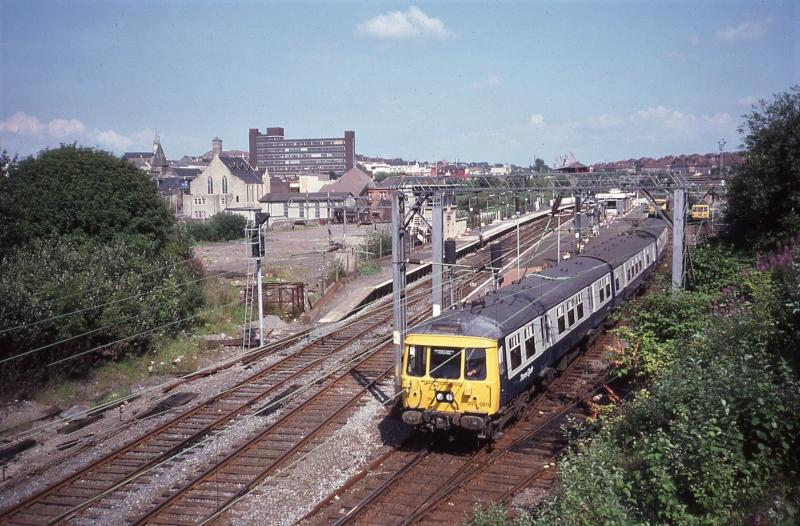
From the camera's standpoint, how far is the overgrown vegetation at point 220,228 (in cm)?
5375

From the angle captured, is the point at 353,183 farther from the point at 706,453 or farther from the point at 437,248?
the point at 706,453

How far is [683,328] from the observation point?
12.6 meters

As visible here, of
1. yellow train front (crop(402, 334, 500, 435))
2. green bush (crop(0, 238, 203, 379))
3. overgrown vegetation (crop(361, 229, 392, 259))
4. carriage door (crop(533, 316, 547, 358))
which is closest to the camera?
yellow train front (crop(402, 334, 500, 435))

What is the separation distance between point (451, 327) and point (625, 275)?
37.7 ft

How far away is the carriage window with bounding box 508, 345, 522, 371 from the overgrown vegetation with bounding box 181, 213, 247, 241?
43.2m

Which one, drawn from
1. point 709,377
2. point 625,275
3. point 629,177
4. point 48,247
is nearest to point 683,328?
point 709,377

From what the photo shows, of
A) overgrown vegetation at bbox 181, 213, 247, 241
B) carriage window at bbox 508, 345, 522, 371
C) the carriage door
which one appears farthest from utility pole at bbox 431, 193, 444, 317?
overgrown vegetation at bbox 181, 213, 247, 241

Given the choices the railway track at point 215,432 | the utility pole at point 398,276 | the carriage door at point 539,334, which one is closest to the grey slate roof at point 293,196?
the railway track at point 215,432

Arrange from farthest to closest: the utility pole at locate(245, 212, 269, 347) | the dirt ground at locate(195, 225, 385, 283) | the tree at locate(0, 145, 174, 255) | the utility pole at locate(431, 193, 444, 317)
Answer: the dirt ground at locate(195, 225, 385, 283) < the tree at locate(0, 145, 174, 255) < the utility pole at locate(245, 212, 269, 347) < the utility pole at locate(431, 193, 444, 317)

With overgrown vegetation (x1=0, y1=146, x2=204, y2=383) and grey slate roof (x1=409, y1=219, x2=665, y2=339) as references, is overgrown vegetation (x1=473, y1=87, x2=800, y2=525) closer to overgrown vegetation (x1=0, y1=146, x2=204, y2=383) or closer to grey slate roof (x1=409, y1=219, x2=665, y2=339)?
grey slate roof (x1=409, y1=219, x2=665, y2=339)

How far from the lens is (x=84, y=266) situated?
19.9 metres

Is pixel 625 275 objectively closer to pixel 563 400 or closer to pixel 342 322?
pixel 563 400

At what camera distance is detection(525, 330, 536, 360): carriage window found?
44.3ft

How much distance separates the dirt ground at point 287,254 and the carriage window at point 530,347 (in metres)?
18.5
